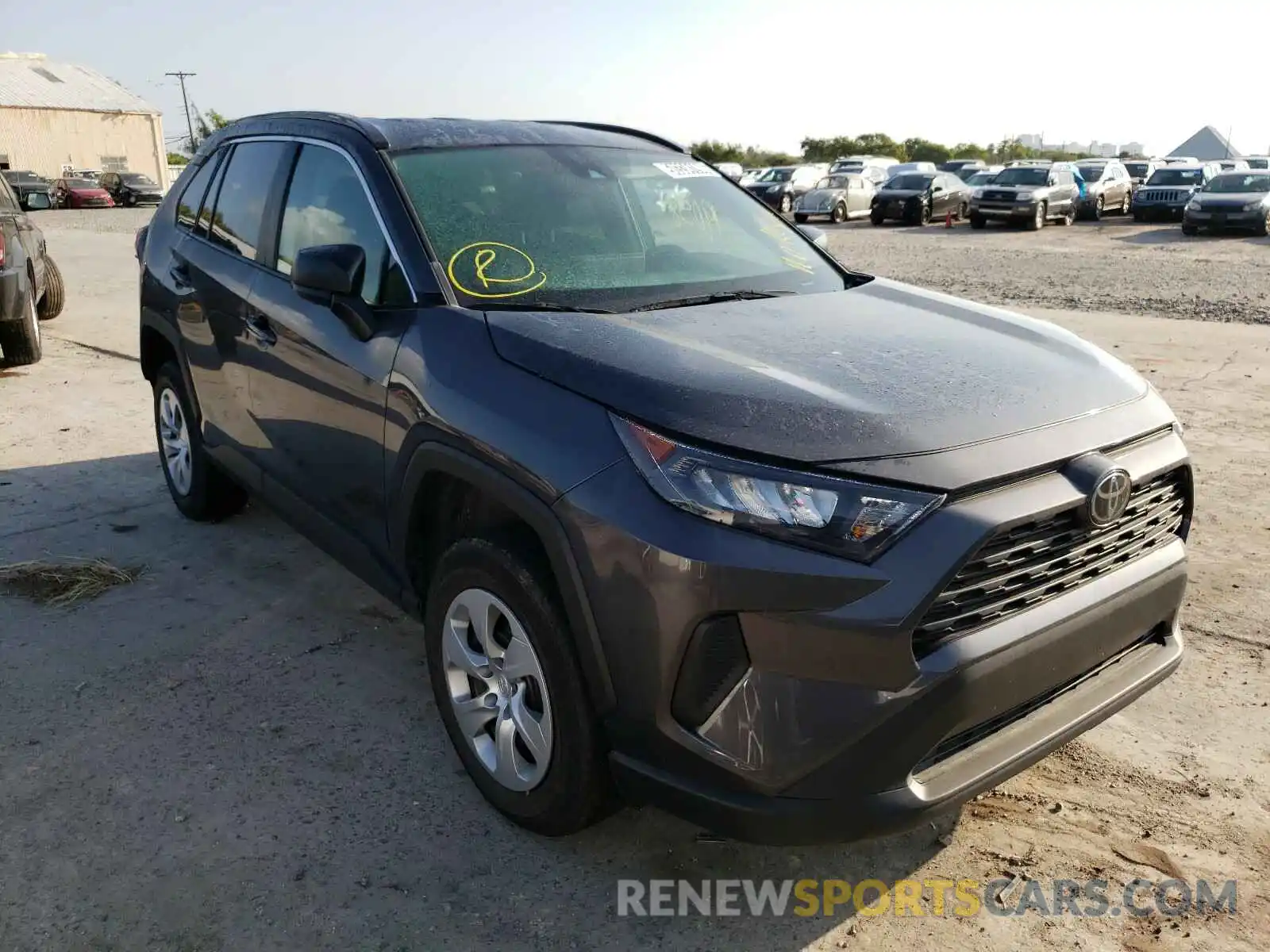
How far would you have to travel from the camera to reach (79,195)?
122 ft

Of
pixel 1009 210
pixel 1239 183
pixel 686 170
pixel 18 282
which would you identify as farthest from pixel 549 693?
pixel 1009 210

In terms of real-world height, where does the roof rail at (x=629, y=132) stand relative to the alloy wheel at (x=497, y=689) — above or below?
above

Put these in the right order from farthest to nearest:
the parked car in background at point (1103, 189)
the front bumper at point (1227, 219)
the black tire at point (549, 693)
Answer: the parked car in background at point (1103, 189) < the front bumper at point (1227, 219) < the black tire at point (549, 693)

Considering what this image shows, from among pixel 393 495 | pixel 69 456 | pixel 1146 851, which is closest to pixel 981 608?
pixel 1146 851

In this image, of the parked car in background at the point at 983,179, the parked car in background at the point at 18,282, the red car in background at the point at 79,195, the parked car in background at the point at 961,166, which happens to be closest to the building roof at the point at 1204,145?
the parked car in background at the point at 961,166

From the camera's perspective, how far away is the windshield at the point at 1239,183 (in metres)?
23.3

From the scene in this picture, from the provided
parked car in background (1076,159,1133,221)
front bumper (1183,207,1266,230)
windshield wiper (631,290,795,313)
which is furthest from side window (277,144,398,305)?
parked car in background (1076,159,1133,221)

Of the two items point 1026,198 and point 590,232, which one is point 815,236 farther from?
point 1026,198

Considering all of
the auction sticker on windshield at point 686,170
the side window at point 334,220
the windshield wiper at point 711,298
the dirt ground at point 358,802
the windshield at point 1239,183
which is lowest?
the dirt ground at point 358,802

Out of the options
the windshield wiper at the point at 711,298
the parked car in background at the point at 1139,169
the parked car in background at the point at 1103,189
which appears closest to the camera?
the windshield wiper at the point at 711,298

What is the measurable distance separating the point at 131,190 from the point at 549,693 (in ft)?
143

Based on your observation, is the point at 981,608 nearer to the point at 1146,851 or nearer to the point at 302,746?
the point at 1146,851

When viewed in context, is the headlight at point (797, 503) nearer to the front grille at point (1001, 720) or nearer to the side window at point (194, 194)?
the front grille at point (1001, 720)

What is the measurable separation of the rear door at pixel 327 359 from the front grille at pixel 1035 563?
65.2 inches
